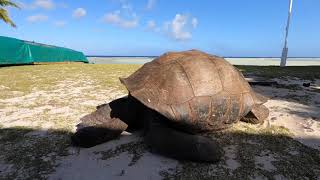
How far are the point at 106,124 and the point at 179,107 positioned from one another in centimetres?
101

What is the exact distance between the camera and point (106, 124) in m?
4.67

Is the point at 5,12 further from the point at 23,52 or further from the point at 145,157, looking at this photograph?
the point at 145,157

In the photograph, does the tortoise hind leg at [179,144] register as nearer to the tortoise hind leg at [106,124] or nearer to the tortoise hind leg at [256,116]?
the tortoise hind leg at [106,124]

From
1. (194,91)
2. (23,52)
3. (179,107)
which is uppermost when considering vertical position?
(194,91)

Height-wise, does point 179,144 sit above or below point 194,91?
below

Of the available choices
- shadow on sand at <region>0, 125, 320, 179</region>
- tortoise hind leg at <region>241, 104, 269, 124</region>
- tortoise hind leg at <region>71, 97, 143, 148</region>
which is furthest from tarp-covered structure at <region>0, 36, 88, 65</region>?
tortoise hind leg at <region>241, 104, 269, 124</region>

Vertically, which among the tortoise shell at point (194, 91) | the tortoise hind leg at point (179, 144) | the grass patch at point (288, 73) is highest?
the tortoise shell at point (194, 91)

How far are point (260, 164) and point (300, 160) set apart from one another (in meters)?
0.50

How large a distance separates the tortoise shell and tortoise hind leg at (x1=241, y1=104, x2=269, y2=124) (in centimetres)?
26

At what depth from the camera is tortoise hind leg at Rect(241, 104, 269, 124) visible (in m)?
5.26

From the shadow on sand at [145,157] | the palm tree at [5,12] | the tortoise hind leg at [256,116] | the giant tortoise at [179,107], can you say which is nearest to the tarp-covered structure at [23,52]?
the palm tree at [5,12]

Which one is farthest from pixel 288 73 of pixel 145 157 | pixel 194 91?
pixel 145 157

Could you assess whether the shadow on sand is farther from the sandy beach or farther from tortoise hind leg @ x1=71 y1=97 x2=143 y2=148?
tortoise hind leg @ x1=71 y1=97 x2=143 y2=148

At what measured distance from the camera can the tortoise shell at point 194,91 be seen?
4395 mm
